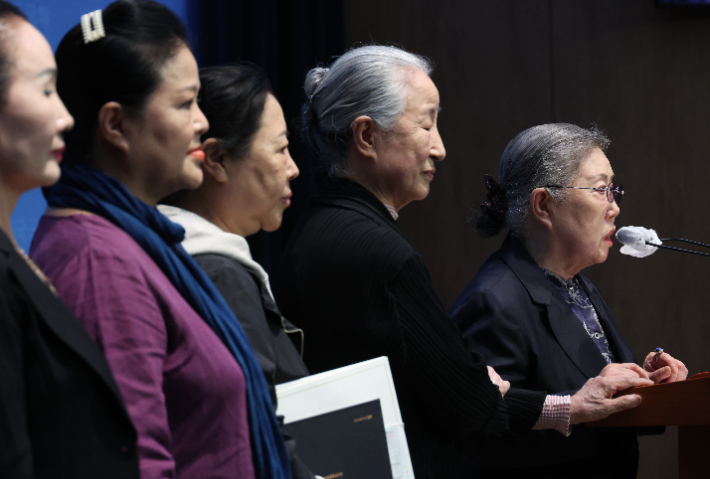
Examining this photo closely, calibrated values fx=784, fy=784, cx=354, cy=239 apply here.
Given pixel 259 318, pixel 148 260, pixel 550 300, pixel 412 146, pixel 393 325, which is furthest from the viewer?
pixel 550 300

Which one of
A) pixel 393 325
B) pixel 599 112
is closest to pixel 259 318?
pixel 393 325

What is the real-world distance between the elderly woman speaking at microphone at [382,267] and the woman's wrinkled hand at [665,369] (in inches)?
10.3

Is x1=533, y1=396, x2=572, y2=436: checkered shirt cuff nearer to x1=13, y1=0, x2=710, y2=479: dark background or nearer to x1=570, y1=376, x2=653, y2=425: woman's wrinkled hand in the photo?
x1=570, y1=376, x2=653, y2=425: woman's wrinkled hand

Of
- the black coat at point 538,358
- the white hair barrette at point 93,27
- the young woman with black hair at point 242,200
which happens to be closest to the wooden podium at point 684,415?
the black coat at point 538,358

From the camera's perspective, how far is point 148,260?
1041mm

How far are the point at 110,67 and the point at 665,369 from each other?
63.7 inches

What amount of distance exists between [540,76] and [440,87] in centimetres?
51

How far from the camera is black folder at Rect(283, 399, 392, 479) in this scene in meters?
1.31

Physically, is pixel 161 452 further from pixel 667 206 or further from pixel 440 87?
pixel 667 206

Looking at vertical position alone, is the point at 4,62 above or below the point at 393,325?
above

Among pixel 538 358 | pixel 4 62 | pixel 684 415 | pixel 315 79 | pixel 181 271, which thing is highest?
pixel 315 79

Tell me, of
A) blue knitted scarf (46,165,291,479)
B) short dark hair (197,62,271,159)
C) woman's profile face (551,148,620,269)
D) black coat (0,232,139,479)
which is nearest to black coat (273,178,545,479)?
short dark hair (197,62,271,159)

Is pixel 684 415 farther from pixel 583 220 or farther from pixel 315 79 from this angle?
pixel 315 79

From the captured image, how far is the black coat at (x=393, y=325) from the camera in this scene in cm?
150
